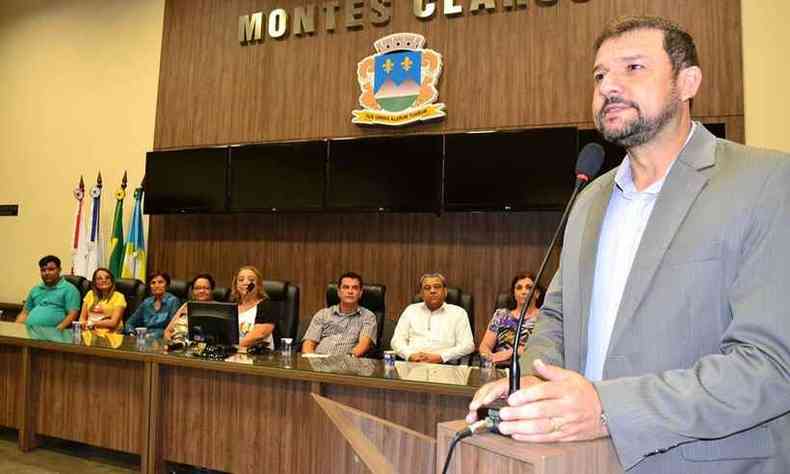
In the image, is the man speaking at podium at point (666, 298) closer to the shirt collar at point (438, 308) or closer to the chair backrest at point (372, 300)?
the shirt collar at point (438, 308)

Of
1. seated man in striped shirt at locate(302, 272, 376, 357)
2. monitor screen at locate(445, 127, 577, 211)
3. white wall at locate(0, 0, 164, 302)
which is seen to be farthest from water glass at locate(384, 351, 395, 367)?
white wall at locate(0, 0, 164, 302)

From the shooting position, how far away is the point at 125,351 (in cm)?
373

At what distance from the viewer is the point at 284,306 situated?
4.75 meters

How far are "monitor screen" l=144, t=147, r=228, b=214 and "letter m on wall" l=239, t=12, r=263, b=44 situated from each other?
48.6 inches

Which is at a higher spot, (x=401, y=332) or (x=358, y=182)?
(x=358, y=182)

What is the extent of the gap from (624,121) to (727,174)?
19cm

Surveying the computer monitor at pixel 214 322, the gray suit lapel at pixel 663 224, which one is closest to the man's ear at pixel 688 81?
the gray suit lapel at pixel 663 224

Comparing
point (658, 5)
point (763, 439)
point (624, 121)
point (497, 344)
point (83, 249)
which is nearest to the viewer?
point (763, 439)

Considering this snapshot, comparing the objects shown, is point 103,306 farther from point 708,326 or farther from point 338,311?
point 708,326

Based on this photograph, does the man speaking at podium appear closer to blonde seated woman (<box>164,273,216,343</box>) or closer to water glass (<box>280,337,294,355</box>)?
water glass (<box>280,337,294,355</box>)

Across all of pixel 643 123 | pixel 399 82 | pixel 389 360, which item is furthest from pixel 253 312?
pixel 643 123

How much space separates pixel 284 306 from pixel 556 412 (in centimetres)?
408

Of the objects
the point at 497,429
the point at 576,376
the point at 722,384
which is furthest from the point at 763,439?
the point at 497,429

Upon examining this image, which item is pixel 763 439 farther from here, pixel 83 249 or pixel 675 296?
pixel 83 249
